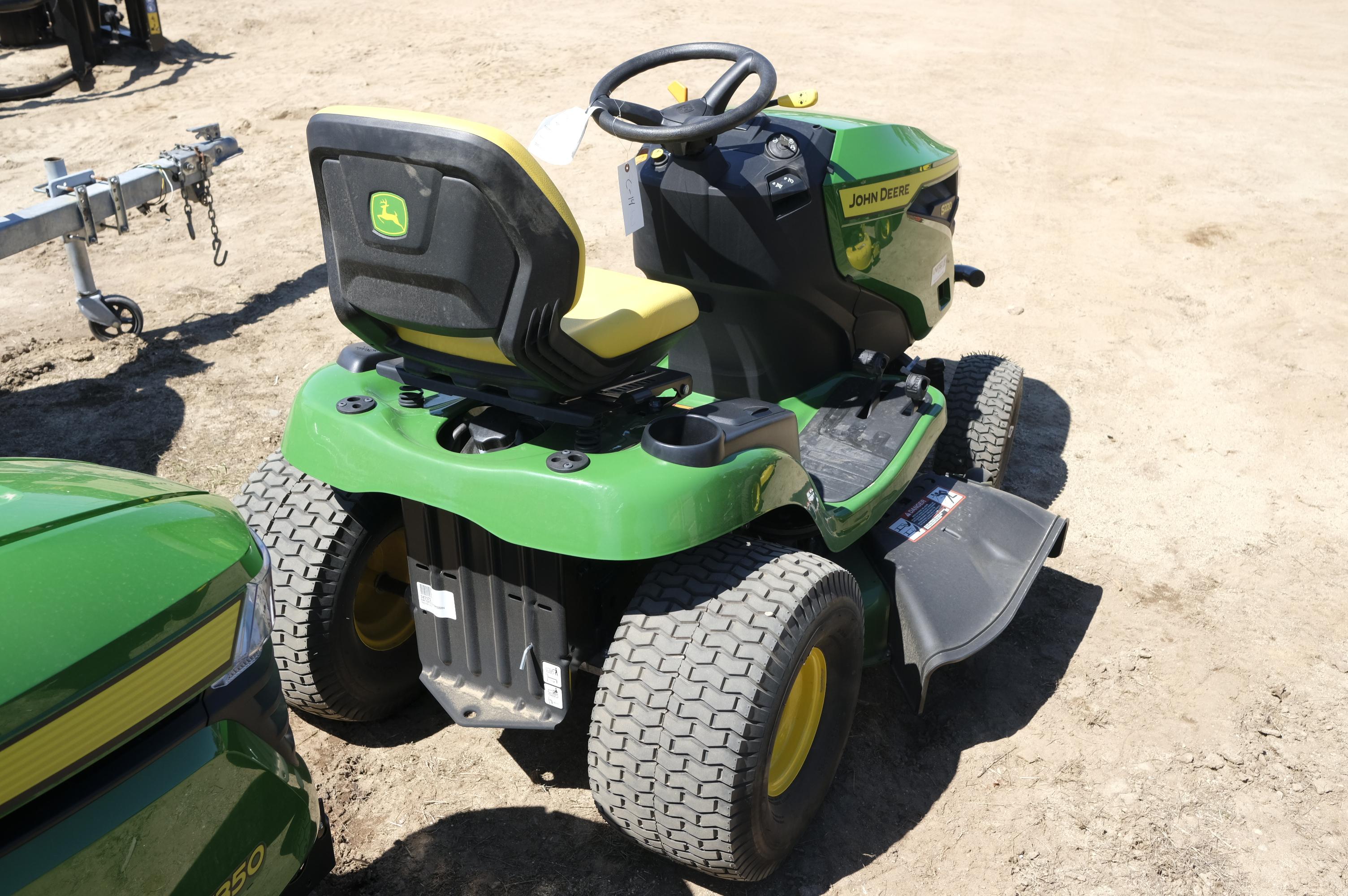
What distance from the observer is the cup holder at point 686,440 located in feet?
6.66

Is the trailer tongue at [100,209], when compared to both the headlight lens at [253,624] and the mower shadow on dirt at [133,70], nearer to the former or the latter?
the headlight lens at [253,624]

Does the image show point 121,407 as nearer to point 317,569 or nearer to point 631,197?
point 317,569

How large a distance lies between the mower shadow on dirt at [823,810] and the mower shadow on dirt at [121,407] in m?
1.92

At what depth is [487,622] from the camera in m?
2.32

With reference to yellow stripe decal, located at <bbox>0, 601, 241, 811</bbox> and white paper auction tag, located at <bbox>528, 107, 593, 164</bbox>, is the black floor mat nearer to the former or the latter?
white paper auction tag, located at <bbox>528, 107, 593, 164</bbox>

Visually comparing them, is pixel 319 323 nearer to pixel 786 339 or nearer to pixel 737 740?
pixel 786 339

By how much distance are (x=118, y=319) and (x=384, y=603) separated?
2.86 m

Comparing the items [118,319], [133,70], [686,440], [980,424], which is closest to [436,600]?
[686,440]

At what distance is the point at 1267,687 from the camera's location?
2953mm

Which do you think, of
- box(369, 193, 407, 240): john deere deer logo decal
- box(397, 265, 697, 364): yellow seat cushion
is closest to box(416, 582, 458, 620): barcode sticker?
box(397, 265, 697, 364): yellow seat cushion

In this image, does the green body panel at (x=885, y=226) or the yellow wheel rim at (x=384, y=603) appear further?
the green body panel at (x=885, y=226)

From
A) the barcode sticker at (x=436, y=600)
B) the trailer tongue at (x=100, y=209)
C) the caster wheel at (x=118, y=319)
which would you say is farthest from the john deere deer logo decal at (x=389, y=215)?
the caster wheel at (x=118, y=319)

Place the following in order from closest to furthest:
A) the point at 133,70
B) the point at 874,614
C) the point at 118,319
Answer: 1. the point at 874,614
2. the point at 118,319
3. the point at 133,70

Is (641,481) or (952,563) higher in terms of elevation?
(641,481)
